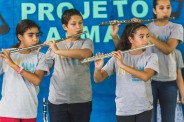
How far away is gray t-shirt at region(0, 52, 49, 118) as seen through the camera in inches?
95.7

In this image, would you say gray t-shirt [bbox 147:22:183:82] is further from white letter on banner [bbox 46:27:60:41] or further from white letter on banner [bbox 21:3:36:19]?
white letter on banner [bbox 21:3:36:19]

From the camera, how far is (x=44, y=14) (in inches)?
127

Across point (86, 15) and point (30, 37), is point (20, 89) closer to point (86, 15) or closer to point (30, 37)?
point (30, 37)

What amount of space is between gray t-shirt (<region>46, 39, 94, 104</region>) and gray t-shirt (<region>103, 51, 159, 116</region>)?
21 centimetres

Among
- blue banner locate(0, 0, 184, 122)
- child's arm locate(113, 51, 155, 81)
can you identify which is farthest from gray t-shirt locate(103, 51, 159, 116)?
blue banner locate(0, 0, 184, 122)

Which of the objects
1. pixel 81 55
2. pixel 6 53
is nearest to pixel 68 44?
pixel 81 55

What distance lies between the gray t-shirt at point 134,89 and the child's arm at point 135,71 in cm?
4

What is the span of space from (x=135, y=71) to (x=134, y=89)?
118 mm

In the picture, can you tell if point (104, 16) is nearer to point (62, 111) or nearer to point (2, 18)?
point (2, 18)

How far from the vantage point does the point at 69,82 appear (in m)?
2.59

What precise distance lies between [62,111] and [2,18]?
1.02 m

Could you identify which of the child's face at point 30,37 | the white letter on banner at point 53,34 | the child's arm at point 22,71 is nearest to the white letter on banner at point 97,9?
the white letter on banner at point 53,34

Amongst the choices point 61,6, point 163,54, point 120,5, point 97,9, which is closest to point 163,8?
point 163,54

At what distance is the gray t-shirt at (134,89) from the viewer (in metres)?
2.48
